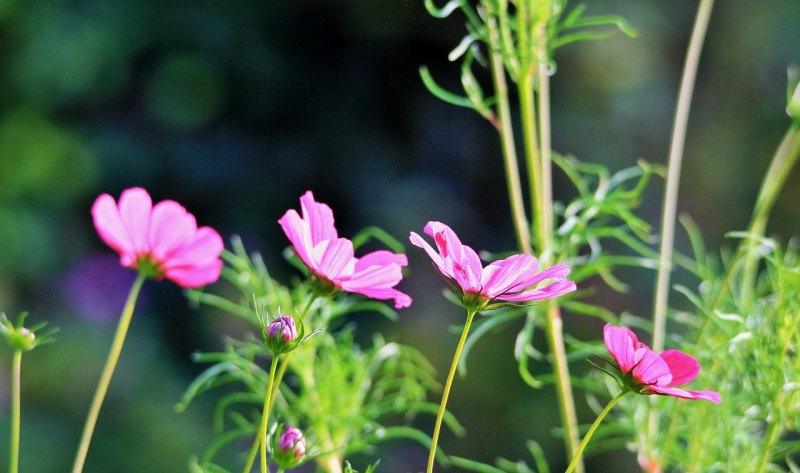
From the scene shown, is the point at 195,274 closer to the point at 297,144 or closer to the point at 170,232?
the point at 170,232

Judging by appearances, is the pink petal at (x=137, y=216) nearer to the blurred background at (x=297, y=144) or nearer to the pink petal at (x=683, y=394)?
the pink petal at (x=683, y=394)

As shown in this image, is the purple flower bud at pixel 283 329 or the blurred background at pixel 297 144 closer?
the purple flower bud at pixel 283 329

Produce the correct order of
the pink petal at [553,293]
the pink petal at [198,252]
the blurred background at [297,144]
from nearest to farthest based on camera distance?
the pink petal at [553,293]
the pink petal at [198,252]
the blurred background at [297,144]

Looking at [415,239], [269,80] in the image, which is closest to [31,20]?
[269,80]

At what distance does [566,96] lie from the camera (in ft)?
4.82

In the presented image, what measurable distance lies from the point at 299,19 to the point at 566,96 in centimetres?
42

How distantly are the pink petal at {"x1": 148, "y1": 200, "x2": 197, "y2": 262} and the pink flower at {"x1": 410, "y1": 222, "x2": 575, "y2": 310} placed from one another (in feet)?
0.41

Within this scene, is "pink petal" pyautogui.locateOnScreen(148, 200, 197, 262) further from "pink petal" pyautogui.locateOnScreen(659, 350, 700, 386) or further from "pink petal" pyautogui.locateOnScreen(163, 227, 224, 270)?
"pink petal" pyautogui.locateOnScreen(659, 350, 700, 386)

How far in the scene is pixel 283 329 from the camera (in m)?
0.29

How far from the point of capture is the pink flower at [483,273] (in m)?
0.29

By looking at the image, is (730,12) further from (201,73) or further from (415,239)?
(415,239)

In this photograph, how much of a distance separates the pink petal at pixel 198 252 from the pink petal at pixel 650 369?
0.52 feet

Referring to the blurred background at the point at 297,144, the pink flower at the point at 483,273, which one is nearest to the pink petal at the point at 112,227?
the pink flower at the point at 483,273

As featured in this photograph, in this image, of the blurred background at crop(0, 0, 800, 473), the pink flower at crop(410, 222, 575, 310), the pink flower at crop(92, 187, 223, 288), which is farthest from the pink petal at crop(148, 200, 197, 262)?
the blurred background at crop(0, 0, 800, 473)
